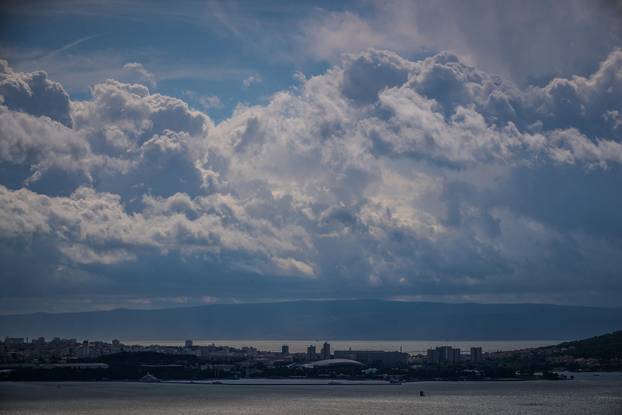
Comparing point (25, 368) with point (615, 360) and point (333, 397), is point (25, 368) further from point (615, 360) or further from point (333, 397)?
point (615, 360)

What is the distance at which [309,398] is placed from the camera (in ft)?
301

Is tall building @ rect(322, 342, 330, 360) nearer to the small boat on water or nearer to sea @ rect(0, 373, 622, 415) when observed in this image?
the small boat on water

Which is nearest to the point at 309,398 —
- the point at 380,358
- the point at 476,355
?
the point at 380,358

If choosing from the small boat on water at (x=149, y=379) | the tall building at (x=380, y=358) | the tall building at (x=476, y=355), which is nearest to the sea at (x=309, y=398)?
the small boat on water at (x=149, y=379)

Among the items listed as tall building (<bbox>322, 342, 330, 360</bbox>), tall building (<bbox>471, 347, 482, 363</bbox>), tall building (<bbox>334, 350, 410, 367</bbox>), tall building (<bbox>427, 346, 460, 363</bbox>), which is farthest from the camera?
tall building (<bbox>322, 342, 330, 360</bbox>)

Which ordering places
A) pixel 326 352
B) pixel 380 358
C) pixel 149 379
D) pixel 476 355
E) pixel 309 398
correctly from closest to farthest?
Answer: pixel 309 398
pixel 149 379
pixel 380 358
pixel 476 355
pixel 326 352

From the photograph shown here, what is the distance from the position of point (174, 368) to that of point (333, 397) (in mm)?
48397

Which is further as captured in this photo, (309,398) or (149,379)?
(149,379)

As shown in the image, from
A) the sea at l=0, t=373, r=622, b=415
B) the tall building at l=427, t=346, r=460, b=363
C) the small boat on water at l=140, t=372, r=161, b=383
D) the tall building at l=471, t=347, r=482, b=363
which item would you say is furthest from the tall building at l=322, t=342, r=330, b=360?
the sea at l=0, t=373, r=622, b=415

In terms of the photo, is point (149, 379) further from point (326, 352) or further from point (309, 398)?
point (326, 352)

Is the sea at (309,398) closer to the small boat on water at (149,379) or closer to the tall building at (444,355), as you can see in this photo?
the small boat on water at (149,379)

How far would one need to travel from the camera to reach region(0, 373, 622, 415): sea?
3054 inches

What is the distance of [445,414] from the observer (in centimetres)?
7450

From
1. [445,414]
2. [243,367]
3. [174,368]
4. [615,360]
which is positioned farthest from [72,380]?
[615,360]
